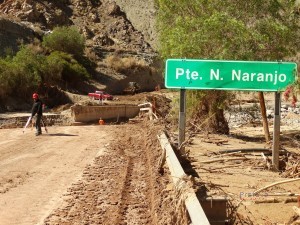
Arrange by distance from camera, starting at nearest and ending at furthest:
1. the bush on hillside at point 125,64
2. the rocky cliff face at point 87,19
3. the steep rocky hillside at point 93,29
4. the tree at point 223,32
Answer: the tree at point 223,32 < the steep rocky hillside at point 93,29 < the bush on hillside at point 125,64 < the rocky cliff face at point 87,19

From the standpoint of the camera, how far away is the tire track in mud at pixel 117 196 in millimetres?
Result: 7816

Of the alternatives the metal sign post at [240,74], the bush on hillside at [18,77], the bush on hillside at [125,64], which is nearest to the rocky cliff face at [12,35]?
the bush on hillside at [125,64]

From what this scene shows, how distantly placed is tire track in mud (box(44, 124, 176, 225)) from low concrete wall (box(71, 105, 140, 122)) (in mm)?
17375

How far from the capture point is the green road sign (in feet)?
38.0

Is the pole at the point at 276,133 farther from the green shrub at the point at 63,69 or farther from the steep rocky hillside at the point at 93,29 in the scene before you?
the steep rocky hillside at the point at 93,29

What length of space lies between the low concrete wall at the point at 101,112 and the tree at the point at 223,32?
9096 mm

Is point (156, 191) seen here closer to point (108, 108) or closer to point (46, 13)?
point (108, 108)

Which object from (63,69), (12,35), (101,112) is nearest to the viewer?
(101,112)

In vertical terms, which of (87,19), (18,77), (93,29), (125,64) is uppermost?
(87,19)

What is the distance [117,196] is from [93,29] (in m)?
72.2

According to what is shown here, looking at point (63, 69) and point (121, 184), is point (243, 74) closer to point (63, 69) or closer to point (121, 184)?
point (121, 184)

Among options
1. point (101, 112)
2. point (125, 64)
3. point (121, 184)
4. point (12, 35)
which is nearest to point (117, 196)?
point (121, 184)

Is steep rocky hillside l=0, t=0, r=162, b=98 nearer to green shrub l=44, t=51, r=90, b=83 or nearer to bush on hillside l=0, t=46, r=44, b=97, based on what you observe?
green shrub l=44, t=51, r=90, b=83

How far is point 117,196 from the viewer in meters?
9.27
